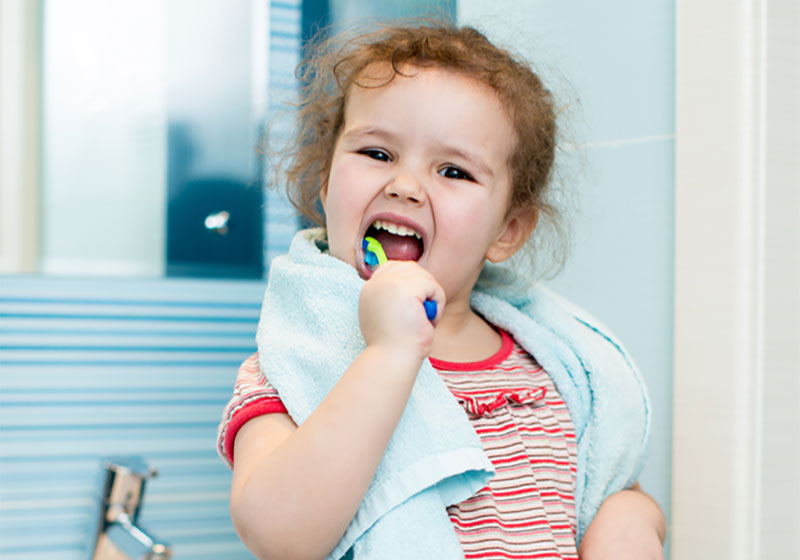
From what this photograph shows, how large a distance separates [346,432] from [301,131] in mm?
545

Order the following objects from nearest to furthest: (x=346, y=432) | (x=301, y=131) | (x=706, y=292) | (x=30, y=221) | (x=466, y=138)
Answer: (x=346, y=432), (x=466, y=138), (x=706, y=292), (x=301, y=131), (x=30, y=221)

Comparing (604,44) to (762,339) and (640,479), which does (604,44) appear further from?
(640,479)

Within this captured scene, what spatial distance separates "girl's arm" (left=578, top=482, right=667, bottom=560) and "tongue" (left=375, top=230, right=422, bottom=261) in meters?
0.32

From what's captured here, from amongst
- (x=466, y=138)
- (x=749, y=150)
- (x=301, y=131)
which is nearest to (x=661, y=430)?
(x=749, y=150)

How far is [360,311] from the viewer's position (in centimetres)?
66

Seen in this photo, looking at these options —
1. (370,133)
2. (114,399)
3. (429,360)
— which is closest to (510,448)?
(429,360)

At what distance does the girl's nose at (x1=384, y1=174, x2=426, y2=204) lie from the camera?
74 centimetres

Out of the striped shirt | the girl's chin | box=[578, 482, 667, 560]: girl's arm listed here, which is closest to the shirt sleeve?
the striped shirt

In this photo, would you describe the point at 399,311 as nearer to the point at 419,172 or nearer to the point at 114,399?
the point at 419,172

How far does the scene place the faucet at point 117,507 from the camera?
1062 millimetres

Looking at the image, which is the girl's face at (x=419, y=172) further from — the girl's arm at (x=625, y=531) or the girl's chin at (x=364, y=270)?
the girl's arm at (x=625, y=531)

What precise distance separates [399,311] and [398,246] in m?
0.16

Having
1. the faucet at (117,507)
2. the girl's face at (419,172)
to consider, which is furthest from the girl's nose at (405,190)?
the faucet at (117,507)

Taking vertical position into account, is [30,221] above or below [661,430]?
above
